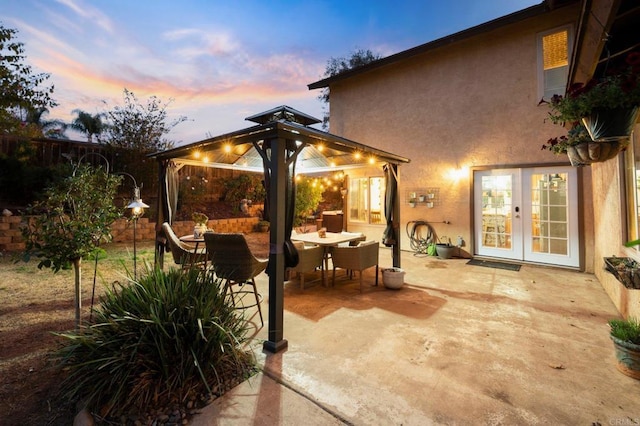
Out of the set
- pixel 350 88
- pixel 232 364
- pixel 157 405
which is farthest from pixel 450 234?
pixel 157 405

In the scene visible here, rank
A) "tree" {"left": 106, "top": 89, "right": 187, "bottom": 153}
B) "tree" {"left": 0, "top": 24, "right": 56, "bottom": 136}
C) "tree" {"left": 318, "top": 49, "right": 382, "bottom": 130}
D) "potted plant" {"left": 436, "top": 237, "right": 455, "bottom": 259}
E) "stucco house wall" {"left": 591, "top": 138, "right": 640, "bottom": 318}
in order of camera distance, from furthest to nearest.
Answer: "tree" {"left": 318, "top": 49, "right": 382, "bottom": 130}
"tree" {"left": 106, "top": 89, "right": 187, "bottom": 153}
"potted plant" {"left": 436, "top": 237, "right": 455, "bottom": 259}
"tree" {"left": 0, "top": 24, "right": 56, "bottom": 136}
"stucco house wall" {"left": 591, "top": 138, "right": 640, "bottom": 318}

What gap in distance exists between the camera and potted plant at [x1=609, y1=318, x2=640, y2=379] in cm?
226

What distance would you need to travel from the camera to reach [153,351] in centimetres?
206

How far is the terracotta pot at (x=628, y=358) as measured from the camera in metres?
2.25

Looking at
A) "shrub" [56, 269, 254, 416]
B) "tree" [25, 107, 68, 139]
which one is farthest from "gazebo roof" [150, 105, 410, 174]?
"tree" [25, 107, 68, 139]

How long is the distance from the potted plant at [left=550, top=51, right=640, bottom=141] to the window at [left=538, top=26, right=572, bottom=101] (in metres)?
5.04

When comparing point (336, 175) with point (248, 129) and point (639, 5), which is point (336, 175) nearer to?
point (248, 129)

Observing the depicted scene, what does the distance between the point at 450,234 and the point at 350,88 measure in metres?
5.58

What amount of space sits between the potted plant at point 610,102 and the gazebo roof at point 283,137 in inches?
91.6

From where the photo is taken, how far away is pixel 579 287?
15.5 feet

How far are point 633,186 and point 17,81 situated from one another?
9.81 meters

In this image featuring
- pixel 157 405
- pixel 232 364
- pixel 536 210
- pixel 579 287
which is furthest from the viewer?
pixel 536 210

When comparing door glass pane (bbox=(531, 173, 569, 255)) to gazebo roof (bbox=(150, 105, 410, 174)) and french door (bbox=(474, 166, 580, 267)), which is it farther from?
gazebo roof (bbox=(150, 105, 410, 174))

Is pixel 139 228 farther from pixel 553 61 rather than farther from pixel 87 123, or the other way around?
pixel 87 123
